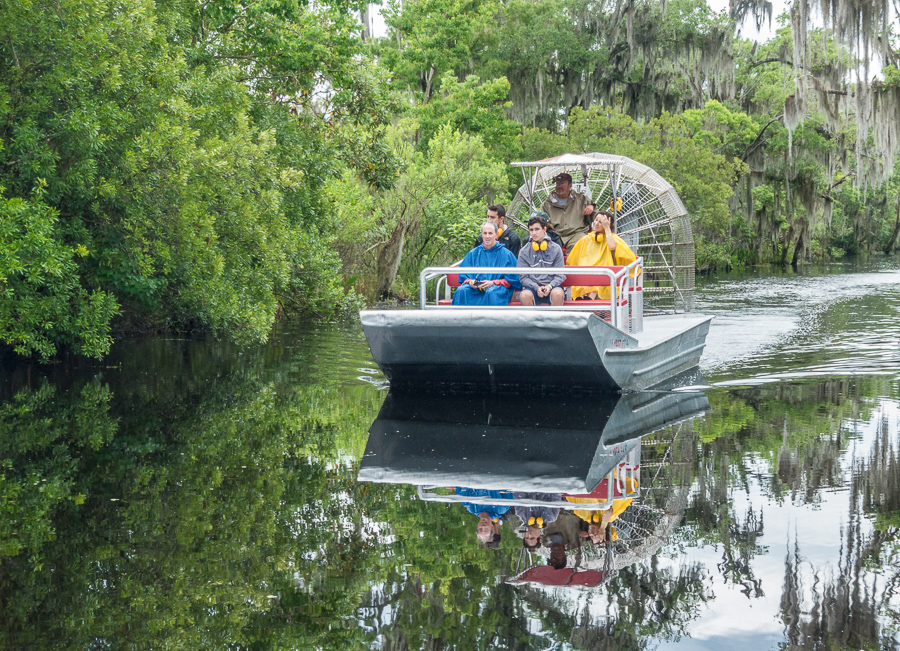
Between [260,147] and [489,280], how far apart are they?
477 cm

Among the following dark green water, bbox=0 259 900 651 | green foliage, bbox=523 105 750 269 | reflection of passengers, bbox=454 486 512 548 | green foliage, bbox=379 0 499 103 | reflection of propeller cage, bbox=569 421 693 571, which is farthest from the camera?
green foliage, bbox=379 0 499 103

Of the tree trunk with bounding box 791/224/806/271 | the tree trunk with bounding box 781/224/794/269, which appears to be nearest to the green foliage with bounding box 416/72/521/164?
the tree trunk with bounding box 791/224/806/271

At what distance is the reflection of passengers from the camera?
5.47m

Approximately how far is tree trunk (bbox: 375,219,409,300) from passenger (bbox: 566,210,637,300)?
1730 cm

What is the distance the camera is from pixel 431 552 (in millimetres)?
5207

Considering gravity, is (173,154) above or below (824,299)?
above

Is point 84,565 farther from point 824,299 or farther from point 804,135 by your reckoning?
point 804,135

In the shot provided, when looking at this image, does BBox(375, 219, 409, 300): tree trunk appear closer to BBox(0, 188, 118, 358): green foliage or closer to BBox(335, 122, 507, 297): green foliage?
BBox(335, 122, 507, 297): green foliage

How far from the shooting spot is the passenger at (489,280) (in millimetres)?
11617

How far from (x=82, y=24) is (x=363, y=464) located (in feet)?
25.1

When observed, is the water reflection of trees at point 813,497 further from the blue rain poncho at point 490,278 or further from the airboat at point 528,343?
the blue rain poncho at point 490,278

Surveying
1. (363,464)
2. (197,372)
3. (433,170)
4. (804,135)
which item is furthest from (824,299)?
(363,464)

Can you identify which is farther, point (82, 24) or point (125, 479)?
point (82, 24)

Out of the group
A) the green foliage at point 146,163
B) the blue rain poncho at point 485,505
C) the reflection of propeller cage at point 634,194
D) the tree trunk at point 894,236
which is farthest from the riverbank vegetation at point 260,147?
the tree trunk at point 894,236
